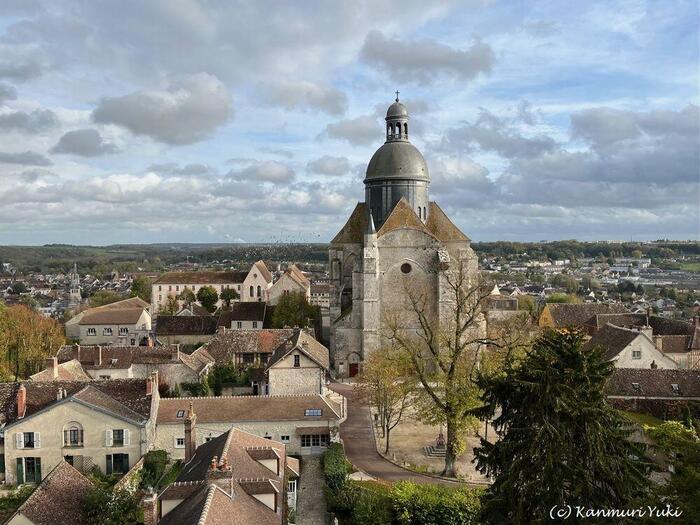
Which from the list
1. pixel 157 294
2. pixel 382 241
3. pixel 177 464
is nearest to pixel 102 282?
pixel 157 294

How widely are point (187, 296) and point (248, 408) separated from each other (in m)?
64.2

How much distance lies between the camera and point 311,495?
29062mm

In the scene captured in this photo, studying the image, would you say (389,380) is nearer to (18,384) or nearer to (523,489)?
(523,489)

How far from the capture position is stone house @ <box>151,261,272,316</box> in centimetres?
9656

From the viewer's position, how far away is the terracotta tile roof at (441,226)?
58.4 m

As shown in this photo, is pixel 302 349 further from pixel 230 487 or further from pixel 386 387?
pixel 230 487

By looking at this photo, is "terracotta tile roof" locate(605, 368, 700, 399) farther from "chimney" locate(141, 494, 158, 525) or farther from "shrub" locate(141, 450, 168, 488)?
"chimney" locate(141, 494, 158, 525)

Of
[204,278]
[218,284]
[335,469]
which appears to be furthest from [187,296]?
[335,469]

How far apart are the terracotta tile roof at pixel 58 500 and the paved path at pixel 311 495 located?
29.5ft

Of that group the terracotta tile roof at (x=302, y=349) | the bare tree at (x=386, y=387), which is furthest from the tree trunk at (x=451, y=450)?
the terracotta tile roof at (x=302, y=349)

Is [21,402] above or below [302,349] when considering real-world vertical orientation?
below

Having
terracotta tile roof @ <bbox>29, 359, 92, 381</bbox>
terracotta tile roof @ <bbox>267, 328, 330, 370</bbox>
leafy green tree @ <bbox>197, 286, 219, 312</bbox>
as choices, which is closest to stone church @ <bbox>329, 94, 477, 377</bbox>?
terracotta tile roof @ <bbox>267, 328, 330, 370</bbox>

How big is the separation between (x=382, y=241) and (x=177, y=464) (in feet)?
92.1

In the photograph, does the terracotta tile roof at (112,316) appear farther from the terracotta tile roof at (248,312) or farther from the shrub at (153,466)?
the shrub at (153,466)
